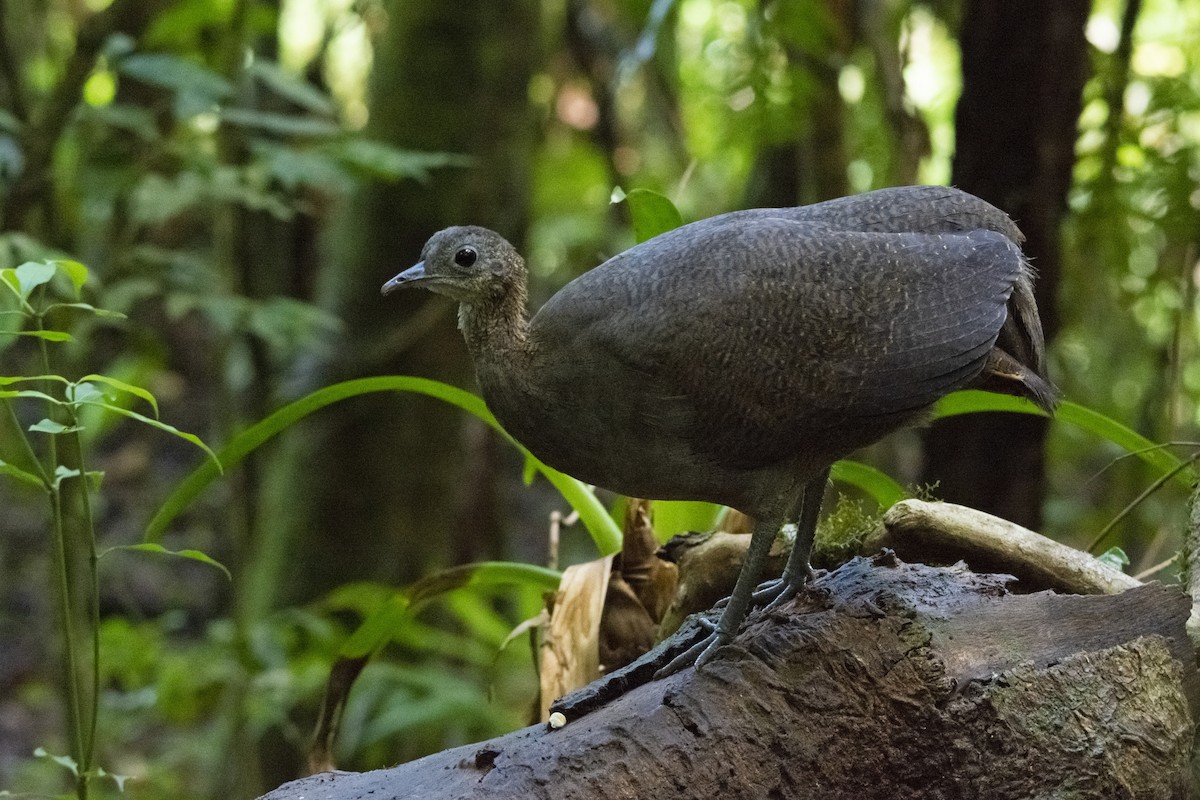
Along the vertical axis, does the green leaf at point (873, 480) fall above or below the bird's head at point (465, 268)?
below

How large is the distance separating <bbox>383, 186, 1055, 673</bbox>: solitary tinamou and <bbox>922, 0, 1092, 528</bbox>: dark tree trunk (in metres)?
1.38

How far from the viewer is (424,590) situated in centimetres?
250

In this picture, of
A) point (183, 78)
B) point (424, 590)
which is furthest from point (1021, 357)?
point (183, 78)

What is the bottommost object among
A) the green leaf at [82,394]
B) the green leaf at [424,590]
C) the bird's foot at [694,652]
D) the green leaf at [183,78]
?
the green leaf at [424,590]

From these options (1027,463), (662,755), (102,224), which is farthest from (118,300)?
(1027,463)

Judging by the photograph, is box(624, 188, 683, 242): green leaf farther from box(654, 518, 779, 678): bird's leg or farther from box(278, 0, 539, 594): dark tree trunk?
box(278, 0, 539, 594): dark tree trunk

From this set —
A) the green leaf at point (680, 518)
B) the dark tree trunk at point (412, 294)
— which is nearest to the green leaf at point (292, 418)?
the green leaf at point (680, 518)

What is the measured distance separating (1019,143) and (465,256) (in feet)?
6.33

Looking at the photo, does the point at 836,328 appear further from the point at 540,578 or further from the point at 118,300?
the point at 118,300

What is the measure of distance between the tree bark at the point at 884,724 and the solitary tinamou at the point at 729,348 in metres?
0.14

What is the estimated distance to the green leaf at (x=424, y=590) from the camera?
242 cm

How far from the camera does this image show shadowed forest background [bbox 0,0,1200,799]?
123 inches

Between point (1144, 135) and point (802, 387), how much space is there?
272cm

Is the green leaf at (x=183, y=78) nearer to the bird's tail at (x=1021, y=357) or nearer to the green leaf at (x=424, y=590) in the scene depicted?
the green leaf at (x=424, y=590)
